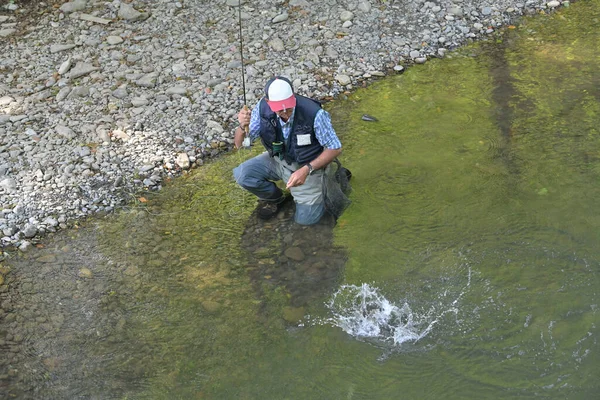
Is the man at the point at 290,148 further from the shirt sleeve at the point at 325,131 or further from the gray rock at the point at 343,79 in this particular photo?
the gray rock at the point at 343,79

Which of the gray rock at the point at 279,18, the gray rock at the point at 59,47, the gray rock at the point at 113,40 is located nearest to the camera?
the gray rock at the point at 59,47

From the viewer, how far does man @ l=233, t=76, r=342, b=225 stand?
4676mm

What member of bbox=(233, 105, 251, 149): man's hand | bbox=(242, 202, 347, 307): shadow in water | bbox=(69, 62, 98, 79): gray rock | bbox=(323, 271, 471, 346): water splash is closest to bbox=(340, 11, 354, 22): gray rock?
bbox=(69, 62, 98, 79): gray rock

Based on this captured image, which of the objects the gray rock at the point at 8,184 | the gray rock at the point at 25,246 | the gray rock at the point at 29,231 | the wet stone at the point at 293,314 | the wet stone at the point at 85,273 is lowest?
the wet stone at the point at 293,314

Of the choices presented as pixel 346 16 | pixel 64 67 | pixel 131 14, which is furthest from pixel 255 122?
pixel 131 14

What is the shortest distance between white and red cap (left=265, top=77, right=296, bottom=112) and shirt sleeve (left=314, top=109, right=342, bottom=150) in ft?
0.77

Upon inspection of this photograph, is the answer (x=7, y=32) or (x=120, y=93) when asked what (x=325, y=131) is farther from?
(x=7, y=32)

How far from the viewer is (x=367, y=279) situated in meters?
4.98

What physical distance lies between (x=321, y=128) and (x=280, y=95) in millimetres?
407

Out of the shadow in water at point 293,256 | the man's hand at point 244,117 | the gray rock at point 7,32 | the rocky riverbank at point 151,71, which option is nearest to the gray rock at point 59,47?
the rocky riverbank at point 151,71

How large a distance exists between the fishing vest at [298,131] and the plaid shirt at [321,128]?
3 cm

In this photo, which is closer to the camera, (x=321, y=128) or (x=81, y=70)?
(x=321, y=128)

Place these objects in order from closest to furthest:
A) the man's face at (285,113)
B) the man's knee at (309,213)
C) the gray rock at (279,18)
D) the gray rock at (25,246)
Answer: the man's face at (285,113), the man's knee at (309,213), the gray rock at (25,246), the gray rock at (279,18)

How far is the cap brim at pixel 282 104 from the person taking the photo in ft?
15.0
